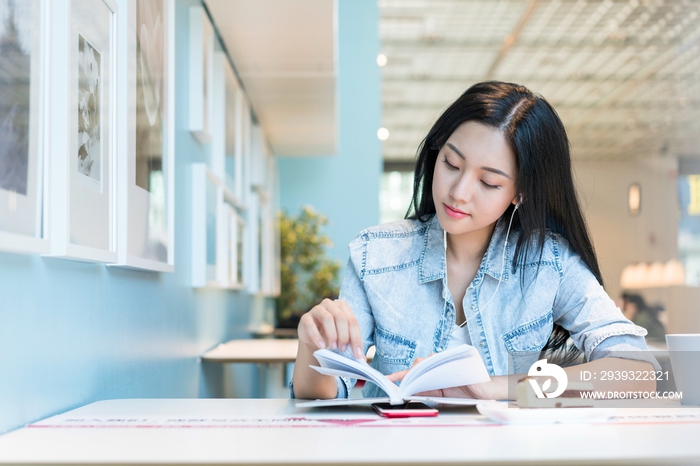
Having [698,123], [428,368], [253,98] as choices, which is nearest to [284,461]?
[428,368]

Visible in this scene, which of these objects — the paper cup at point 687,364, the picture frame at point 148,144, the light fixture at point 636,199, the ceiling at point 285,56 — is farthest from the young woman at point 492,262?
the light fixture at point 636,199

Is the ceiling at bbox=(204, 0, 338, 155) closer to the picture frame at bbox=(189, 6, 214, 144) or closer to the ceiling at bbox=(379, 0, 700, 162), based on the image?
the picture frame at bbox=(189, 6, 214, 144)

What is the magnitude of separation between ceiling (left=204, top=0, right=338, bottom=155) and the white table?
2085 millimetres

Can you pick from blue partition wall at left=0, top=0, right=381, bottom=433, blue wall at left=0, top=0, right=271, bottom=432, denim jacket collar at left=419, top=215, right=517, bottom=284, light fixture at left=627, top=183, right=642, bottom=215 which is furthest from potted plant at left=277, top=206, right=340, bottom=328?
denim jacket collar at left=419, top=215, right=517, bottom=284

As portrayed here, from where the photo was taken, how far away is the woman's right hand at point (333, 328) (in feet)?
4.15

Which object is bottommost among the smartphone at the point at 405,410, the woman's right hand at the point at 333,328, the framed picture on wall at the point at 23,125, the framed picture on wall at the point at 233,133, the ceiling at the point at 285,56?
the smartphone at the point at 405,410

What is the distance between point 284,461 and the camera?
2.89 feet

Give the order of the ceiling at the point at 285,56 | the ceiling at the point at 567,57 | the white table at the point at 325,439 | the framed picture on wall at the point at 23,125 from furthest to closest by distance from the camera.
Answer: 1. the ceiling at the point at 567,57
2. the ceiling at the point at 285,56
3. the framed picture on wall at the point at 23,125
4. the white table at the point at 325,439

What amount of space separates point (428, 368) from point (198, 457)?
0.47 metres

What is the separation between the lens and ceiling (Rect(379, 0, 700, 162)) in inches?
274

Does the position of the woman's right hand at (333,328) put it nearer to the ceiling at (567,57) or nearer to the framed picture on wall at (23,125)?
the framed picture on wall at (23,125)

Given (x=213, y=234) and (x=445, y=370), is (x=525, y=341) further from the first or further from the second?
(x=213, y=234)

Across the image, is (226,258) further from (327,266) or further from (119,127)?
(327,266)

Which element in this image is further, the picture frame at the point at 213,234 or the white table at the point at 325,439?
the picture frame at the point at 213,234
